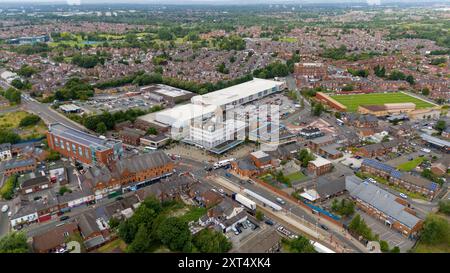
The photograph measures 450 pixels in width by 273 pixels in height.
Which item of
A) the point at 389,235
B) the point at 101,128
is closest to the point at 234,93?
the point at 101,128

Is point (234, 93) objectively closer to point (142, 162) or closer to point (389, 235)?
point (142, 162)

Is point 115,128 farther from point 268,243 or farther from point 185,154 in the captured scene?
point 268,243

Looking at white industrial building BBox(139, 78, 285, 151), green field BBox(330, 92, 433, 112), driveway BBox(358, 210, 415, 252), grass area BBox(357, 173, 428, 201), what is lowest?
driveway BBox(358, 210, 415, 252)

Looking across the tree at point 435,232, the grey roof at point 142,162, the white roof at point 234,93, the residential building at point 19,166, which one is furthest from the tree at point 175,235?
the white roof at point 234,93

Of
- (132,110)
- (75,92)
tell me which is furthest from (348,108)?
(75,92)

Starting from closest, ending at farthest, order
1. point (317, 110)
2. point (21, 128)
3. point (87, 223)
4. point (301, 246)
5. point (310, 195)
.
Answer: point (301, 246) < point (87, 223) < point (310, 195) < point (21, 128) < point (317, 110)

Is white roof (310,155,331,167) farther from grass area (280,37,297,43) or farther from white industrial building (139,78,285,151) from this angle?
grass area (280,37,297,43)

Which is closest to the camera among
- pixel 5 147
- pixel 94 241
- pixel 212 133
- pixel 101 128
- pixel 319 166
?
pixel 94 241

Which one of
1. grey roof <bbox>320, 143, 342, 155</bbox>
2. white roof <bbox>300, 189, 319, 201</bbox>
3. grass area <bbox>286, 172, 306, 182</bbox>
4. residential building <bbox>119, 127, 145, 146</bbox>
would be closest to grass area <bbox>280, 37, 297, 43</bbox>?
grey roof <bbox>320, 143, 342, 155</bbox>
